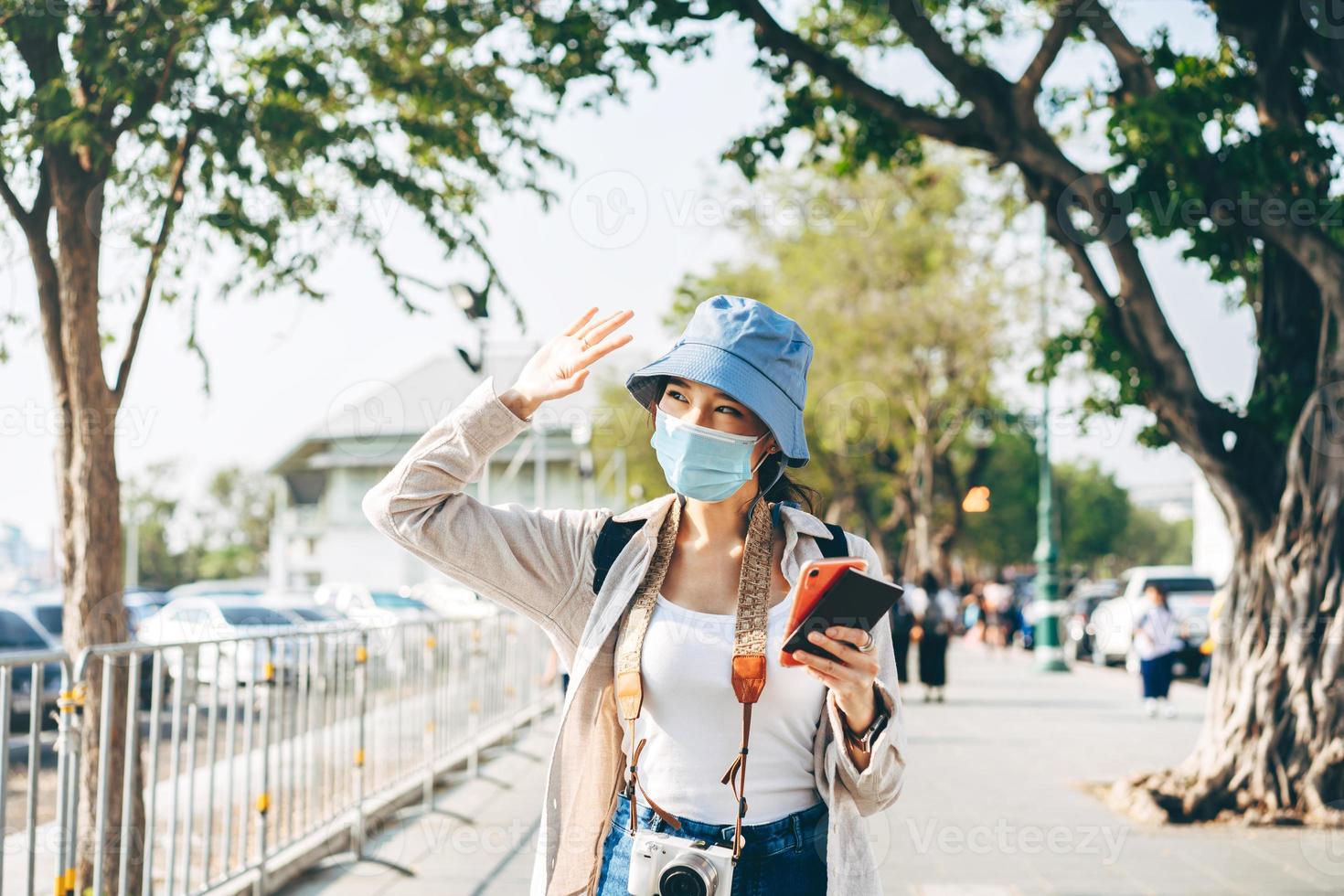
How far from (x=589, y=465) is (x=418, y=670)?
18.1m

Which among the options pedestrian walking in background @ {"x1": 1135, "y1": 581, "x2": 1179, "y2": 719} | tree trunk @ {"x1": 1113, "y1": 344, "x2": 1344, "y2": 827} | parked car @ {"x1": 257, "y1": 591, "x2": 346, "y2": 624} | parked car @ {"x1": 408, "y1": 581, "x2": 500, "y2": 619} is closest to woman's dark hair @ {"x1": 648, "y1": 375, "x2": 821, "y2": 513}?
tree trunk @ {"x1": 1113, "y1": 344, "x2": 1344, "y2": 827}

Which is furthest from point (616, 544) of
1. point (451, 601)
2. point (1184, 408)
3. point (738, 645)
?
point (451, 601)

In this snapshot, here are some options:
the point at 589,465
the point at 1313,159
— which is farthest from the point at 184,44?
the point at 589,465

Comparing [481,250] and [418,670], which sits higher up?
[481,250]

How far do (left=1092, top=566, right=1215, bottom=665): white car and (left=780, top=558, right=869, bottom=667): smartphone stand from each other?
20.0 m

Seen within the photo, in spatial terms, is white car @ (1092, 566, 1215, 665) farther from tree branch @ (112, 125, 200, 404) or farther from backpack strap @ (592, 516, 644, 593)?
backpack strap @ (592, 516, 644, 593)

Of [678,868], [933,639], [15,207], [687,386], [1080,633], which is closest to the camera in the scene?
[678,868]

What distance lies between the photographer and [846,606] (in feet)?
7.31

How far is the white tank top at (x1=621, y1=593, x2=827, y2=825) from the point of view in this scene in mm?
2434

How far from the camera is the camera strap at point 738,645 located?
238 centimetres

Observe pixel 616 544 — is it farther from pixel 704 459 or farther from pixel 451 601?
pixel 451 601

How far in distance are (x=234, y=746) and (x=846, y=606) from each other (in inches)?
173

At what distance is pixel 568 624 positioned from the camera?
2641mm

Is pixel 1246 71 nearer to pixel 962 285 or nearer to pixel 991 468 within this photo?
pixel 962 285
